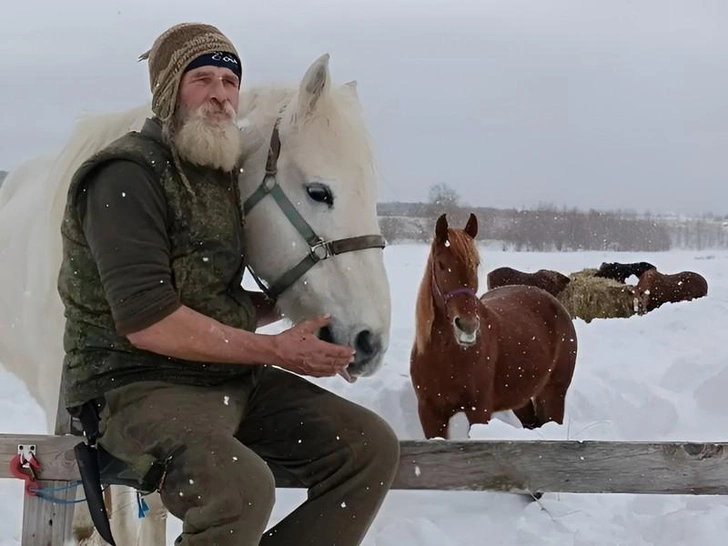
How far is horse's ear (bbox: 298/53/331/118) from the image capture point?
7.06 ft

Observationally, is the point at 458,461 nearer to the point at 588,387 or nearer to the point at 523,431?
the point at 523,431

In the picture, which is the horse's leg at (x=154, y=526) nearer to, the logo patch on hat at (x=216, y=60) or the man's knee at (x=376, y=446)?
the man's knee at (x=376, y=446)

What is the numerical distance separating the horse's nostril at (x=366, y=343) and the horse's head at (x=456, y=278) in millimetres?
2484

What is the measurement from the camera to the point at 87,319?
188 centimetres

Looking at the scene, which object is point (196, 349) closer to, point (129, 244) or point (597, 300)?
point (129, 244)

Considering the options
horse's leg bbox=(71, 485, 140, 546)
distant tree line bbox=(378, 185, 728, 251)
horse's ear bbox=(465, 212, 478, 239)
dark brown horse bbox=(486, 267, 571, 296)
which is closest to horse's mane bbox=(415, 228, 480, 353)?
horse's ear bbox=(465, 212, 478, 239)

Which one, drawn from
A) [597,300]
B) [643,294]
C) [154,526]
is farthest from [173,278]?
[643,294]

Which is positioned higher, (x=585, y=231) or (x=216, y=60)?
(x=216, y=60)

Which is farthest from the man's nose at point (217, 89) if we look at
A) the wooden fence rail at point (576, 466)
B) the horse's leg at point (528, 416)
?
the horse's leg at point (528, 416)

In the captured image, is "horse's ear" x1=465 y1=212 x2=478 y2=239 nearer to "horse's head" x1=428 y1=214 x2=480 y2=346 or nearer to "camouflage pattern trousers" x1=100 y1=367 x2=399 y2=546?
"horse's head" x1=428 y1=214 x2=480 y2=346

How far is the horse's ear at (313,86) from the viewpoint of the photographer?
7.06 ft

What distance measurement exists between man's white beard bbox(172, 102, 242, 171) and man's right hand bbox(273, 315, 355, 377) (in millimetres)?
516

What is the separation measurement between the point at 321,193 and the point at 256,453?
0.75 m

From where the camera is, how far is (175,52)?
1.99m
